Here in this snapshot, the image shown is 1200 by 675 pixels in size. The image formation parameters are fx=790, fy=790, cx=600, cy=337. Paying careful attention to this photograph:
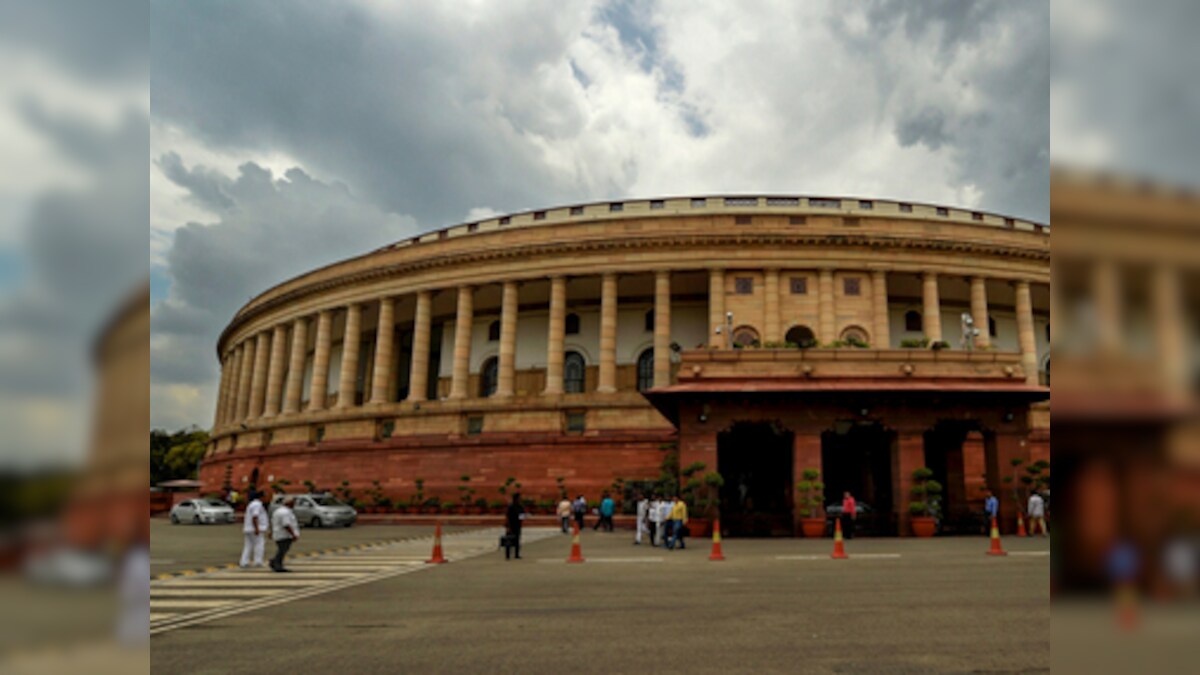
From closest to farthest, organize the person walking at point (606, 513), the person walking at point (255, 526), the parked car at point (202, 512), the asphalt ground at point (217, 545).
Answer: the person walking at point (255, 526) → the asphalt ground at point (217, 545) → the person walking at point (606, 513) → the parked car at point (202, 512)

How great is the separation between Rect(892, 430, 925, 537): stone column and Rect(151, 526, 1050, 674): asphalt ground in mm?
10346

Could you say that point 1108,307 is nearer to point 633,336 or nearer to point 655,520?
point 655,520

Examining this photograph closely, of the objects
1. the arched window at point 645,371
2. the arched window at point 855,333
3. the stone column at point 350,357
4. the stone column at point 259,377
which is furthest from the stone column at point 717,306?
the stone column at point 259,377

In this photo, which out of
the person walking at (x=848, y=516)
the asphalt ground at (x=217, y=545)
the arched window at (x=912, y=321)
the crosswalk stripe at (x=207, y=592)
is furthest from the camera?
the arched window at (x=912, y=321)

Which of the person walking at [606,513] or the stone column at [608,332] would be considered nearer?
the person walking at [606,513]

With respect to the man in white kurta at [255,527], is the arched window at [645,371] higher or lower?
higher

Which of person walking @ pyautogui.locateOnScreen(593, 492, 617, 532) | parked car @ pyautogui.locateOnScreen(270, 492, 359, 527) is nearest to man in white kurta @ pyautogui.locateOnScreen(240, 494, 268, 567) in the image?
→ person walking @ pyautogui.locateOnScreen(593, 492, 617, 532)

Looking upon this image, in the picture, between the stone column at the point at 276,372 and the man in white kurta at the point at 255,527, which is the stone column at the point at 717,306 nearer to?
the man in white kurta at the point at 255,527

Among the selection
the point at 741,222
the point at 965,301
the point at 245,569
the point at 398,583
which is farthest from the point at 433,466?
the point at 965,301

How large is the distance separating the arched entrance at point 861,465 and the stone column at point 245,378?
52.5 m

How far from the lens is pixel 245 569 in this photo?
61.8 ft

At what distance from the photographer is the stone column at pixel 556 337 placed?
161 ft

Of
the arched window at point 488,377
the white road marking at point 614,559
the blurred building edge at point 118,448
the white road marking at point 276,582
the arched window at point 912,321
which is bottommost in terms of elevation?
the white road marking at point 614,559

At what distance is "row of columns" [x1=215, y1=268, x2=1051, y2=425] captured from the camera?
48.5 metres
